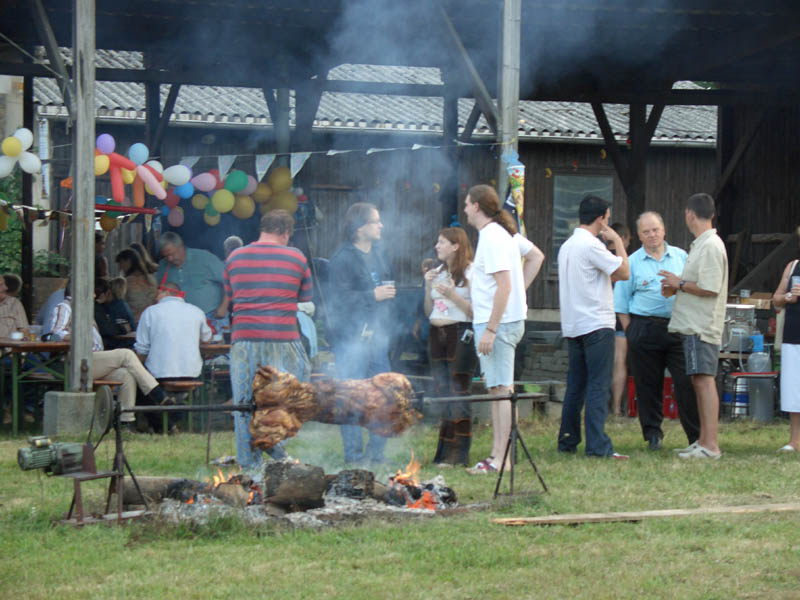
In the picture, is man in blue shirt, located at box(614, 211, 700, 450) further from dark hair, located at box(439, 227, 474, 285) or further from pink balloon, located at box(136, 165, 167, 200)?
pink balloon, located at box(136, 165, 167, 200)

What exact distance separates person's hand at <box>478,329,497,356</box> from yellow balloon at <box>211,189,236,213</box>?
621 centimetres

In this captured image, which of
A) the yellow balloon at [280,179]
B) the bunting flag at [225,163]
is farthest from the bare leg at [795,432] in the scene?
the yellow balloon at [280,179]

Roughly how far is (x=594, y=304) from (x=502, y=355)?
3.31 ft

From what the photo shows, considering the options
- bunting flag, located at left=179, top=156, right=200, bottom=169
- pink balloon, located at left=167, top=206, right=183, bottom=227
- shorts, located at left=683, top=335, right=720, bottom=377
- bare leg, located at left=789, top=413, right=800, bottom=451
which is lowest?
bare leg, located at left=789, top=413, right=800, bottom=451

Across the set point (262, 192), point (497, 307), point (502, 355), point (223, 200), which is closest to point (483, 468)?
point (502, 355)

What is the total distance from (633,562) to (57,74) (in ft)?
21.5

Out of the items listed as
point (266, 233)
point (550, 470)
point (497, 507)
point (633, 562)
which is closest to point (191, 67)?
point (266, 233)

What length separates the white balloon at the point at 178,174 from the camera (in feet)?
37.3

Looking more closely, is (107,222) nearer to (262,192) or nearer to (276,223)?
(262,192)

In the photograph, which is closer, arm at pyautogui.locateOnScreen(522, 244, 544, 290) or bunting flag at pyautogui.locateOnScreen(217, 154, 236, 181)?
arm at pyautogui.locateOnScreen(522, 244, 544, 290)

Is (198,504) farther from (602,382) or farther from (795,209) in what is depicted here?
(795,209)

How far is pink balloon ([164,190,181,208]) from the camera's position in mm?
12477

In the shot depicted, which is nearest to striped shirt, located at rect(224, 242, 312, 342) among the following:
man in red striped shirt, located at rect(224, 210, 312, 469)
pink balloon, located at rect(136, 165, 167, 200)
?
man in red striped shirt, located at rect(224, 210, 312, 469)

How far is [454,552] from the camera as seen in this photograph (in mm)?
4777
